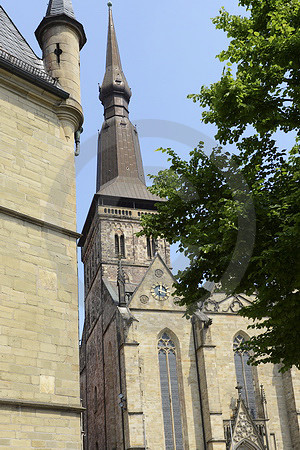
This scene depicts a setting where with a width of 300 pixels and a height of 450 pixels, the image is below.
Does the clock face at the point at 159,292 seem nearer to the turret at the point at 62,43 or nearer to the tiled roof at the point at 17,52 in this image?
the turret at the point at 62,43

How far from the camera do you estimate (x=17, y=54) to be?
1338cm

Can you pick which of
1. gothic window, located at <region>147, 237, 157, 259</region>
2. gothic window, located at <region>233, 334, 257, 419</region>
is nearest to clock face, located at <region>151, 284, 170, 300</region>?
gothic window, located at <region>233, 334, 257, 419</region>

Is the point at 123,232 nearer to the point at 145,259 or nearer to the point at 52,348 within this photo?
the point at 145,259

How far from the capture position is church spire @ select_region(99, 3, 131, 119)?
166 ft

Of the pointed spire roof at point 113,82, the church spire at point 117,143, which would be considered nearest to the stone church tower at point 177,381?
the church spire at point 117,143

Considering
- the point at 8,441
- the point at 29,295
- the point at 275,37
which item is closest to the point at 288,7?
the point at 275,37

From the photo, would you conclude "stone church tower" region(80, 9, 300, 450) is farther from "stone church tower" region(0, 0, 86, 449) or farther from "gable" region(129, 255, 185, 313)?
"stone church tower" region(0, 0, 86, 449)

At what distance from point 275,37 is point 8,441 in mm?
8495

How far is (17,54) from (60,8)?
241 cm

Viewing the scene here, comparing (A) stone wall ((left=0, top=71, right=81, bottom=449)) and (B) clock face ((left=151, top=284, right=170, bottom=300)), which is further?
(B) clock face ((left=151, top=284, right=170, bottom=300))

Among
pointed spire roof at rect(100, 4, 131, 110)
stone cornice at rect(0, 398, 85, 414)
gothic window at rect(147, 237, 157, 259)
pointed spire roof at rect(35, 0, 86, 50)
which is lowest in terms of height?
stone cornice at rect(0, 398, 85, 414)

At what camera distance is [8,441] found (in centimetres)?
930

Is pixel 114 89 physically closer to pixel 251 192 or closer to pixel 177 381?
pixel 177 381

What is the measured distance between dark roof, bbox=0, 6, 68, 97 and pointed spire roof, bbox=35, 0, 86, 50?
66cm
